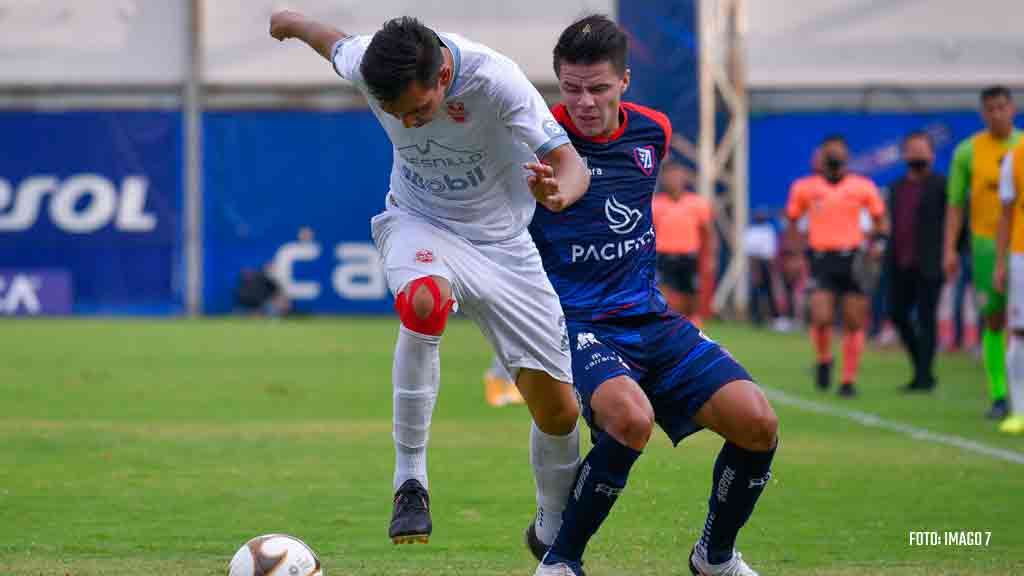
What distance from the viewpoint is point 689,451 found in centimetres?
973

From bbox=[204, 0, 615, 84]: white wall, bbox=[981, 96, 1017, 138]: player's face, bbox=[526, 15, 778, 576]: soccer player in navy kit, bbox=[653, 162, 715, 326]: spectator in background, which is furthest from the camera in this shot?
bbox=[204, 0, 615, 84]: white wall

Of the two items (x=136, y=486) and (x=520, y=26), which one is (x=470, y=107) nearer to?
(x=136, y=486)

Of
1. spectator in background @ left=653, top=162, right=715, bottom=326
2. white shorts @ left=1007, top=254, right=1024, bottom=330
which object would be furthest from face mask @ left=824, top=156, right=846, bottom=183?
white shorts @ left=1007, top=254, right=1024, bottom=330

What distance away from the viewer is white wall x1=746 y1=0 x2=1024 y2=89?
29953 mm

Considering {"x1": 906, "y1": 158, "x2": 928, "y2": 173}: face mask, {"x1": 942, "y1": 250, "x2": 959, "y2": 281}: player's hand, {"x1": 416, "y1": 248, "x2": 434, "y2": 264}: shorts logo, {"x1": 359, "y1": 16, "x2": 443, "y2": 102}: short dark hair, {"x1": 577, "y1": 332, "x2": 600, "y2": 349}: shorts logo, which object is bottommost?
{"x1": 906, "y1": 158, "x2": 928, "y2": 173}: face mask

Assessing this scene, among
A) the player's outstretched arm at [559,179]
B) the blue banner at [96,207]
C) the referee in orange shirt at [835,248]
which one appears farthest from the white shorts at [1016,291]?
the blue banner at [96,207]

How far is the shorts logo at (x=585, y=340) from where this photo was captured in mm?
5852

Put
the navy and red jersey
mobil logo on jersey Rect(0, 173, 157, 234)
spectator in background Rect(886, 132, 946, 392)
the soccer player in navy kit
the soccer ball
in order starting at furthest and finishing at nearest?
mobil logo on jersey Rect(0, 173, 157, 234) → spectator in background Rect(886, 132, 946, 392) → the navy and red jersey → the soccer player in navy kit → the soccer ball

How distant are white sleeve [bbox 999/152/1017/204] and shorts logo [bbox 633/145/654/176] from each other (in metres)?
5.19

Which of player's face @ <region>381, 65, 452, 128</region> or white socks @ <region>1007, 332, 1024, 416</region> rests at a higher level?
player's face @ <region>381, 65, 452, 128</region>

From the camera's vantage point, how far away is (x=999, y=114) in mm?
11828

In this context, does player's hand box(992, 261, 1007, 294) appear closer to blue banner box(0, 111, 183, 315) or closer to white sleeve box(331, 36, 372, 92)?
white sleeve box(331, 36, 372, 92)

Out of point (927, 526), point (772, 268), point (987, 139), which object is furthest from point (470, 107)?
point (772, 268)

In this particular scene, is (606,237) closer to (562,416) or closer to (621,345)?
(621,345)
